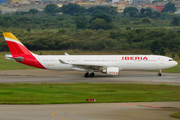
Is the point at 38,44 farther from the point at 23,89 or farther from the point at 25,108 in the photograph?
the point at 25,108

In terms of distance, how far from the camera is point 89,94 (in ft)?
102

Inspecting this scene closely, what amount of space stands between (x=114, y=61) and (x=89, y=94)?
17587 millimetres

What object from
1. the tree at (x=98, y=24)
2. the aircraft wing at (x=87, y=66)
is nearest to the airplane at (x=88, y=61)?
the aircraft wing at (x=87, y=66)

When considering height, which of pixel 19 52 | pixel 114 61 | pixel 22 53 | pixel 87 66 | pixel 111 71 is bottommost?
pixel 111 71

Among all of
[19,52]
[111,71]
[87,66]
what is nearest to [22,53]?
[19,52]

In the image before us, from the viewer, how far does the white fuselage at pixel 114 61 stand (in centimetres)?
4788

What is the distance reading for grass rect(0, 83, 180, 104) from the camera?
88.8 feet

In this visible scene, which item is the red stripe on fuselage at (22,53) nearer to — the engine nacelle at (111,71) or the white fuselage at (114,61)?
the white fuselage at (114,61)

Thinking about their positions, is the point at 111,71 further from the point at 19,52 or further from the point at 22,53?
the point at 19,52

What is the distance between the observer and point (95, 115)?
20953 mm

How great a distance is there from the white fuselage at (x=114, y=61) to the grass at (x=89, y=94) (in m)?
10.8

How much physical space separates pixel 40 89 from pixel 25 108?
1124cm

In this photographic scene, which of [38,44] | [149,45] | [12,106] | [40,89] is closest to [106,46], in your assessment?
[149,45]

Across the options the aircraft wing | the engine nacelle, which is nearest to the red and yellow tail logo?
the aircraft wing
